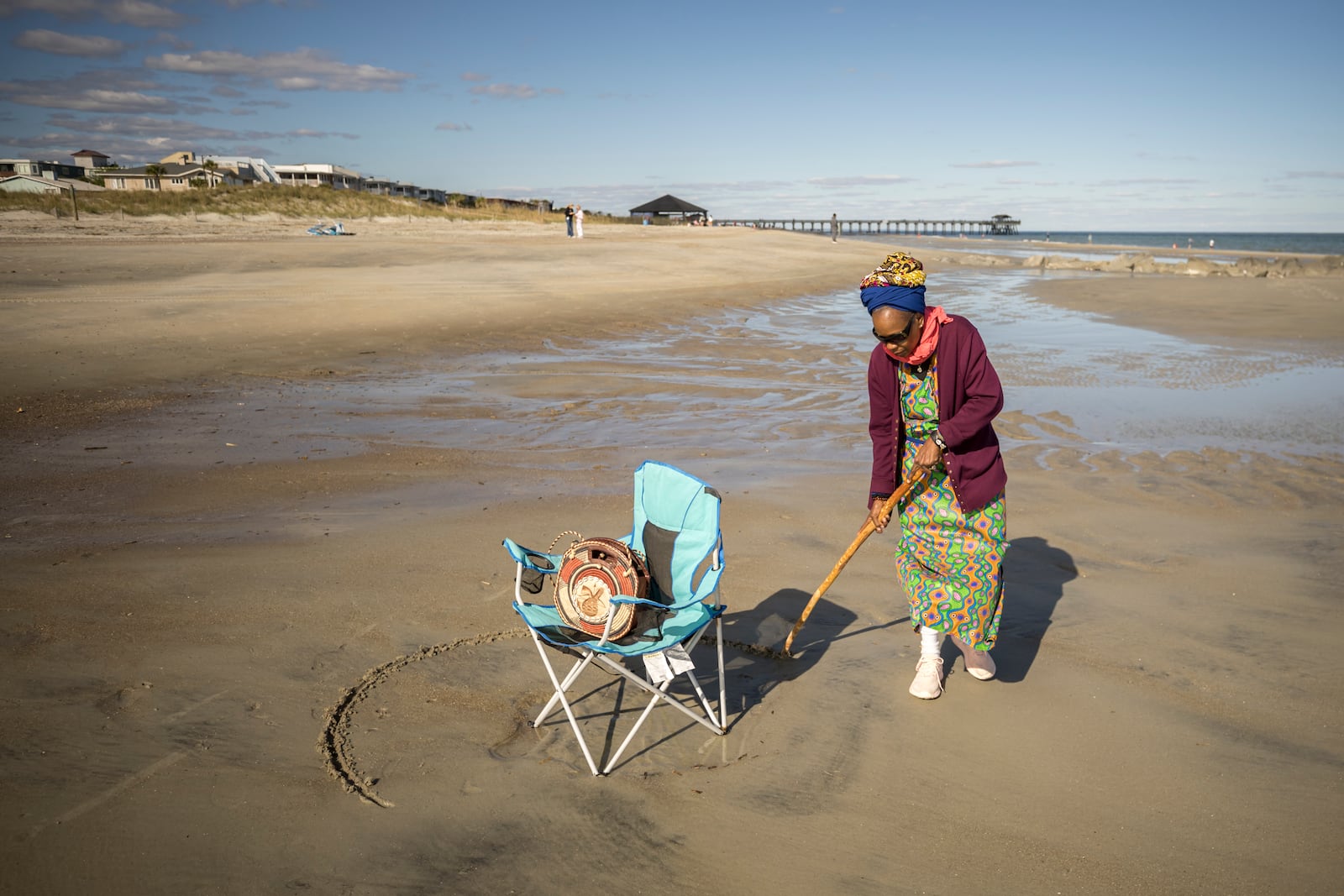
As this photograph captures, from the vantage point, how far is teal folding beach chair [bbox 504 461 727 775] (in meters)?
3.38

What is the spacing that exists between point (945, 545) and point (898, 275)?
3.86 ft

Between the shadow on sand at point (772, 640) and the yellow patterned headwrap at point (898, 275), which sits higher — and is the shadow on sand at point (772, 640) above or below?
below

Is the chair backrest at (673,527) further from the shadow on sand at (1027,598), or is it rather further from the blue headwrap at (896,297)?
the shadow on sand at (1027,598)

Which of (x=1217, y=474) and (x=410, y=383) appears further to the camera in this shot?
(x=410, y=383)

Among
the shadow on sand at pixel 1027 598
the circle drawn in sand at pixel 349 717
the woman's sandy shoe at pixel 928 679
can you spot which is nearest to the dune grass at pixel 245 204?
the circle drawn in sand at pixel 349 717

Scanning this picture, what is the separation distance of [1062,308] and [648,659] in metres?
19.5

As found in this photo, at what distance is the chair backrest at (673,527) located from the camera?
3.79 m

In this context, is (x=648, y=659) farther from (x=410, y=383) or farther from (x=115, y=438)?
(x=410, y=383)

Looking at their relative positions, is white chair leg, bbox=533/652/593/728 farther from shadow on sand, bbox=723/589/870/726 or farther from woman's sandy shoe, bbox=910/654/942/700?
woman's sandy shoe, bbox=910/654/942/700

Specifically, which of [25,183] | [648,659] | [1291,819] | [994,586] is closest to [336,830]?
[648,659]

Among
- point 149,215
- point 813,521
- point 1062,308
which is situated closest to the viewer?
point 813,521

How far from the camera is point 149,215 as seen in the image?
1210 inches

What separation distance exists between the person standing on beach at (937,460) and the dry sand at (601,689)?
378 millimetres

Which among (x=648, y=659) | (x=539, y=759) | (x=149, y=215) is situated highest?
(x=149, y=215)
